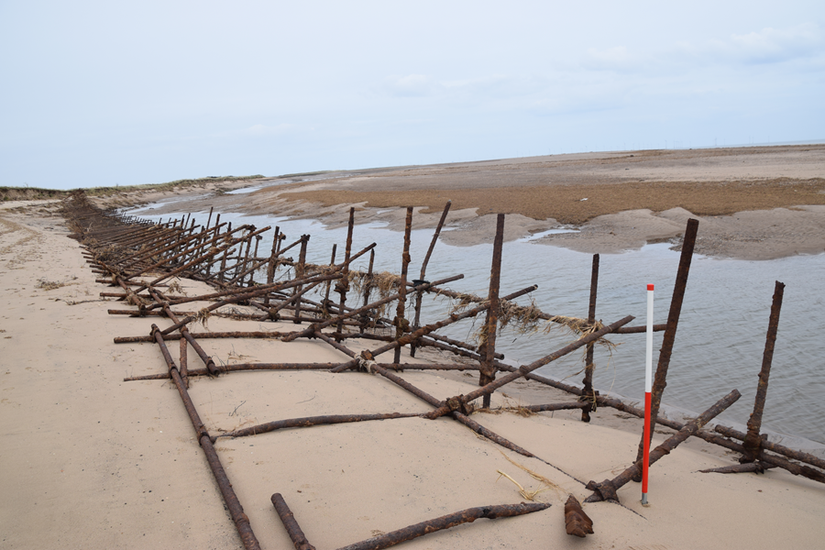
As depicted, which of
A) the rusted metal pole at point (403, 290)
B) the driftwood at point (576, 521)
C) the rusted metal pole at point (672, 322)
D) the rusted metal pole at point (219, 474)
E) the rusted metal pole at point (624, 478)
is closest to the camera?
the rusted metal pole at point (219, 474)

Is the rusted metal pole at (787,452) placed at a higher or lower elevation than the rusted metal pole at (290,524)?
lower

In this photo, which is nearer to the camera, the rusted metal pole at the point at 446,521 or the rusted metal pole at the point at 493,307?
the rusted metal pole at the point at 446,521

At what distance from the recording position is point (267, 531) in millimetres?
3232

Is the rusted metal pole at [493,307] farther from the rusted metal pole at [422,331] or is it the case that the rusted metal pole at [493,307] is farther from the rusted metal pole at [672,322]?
the rusted metal pole at [672,322]

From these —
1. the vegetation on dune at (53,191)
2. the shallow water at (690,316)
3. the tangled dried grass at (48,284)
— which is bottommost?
the shallow water at (690,316)

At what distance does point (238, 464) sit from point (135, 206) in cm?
5757

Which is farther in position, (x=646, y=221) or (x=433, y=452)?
(x=646, y=221)

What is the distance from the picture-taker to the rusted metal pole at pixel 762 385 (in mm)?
4430

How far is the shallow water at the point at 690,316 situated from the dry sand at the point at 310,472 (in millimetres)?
1630

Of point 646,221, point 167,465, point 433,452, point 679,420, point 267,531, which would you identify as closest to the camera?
point 267,531

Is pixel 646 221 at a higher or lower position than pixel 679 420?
higher

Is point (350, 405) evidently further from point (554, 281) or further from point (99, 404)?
point (554, 281)

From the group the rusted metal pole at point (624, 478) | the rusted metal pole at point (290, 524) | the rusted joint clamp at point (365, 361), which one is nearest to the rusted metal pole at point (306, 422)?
the rusted metal pole at point (290, 524)

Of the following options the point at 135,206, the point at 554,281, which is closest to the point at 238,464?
the point at 554,281
